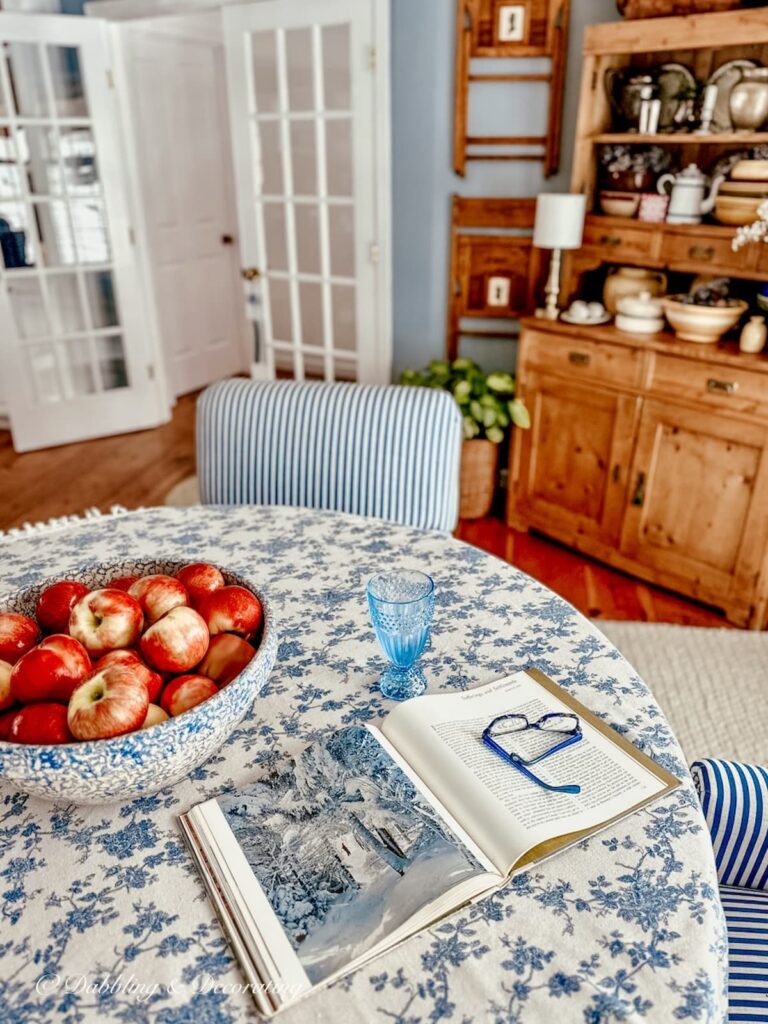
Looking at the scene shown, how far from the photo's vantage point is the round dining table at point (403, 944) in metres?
0.66

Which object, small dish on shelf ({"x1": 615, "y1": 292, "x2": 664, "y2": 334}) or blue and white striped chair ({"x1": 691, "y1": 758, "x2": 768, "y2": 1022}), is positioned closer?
blue and white striped chair ({"x1": 691, "y1": 758, "x2": 768, "y2": 1022})

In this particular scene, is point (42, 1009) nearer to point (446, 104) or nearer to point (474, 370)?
point (474, 370)

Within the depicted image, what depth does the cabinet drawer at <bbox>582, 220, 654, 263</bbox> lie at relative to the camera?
102 inches

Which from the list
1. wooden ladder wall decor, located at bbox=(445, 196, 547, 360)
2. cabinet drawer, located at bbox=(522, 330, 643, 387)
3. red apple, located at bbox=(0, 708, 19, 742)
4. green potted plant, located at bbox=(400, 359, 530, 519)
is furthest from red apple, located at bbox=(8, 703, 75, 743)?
wooden ladder wall decor, located at bbox=(445, 196, 547, 360)

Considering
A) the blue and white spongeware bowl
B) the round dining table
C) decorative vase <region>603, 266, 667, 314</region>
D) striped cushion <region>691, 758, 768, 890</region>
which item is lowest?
striped cushion <region>691, 758, 768, 890</region>

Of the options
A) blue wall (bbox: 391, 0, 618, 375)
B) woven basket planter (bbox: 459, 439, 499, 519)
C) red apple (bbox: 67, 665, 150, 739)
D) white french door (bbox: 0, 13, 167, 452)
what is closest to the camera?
red apple (bbox: 67, 665, 150, 739)

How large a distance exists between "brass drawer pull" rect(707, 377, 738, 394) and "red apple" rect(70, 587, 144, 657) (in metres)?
1.96

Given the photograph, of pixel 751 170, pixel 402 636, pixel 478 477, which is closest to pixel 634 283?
pixel 751 170

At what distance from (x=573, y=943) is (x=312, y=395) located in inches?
51.8

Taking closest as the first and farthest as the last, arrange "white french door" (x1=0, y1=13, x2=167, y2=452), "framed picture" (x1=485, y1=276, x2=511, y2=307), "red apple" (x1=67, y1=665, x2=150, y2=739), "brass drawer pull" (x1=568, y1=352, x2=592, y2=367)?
"red apple" (x1=67, y1=665, x2=150, y2=739), "brass drawer pull" (x1=568, y1=352, x2=592, y2=367), "framed picture" (x1=485, y1=276, x2=511, y2=307), "white french door" (x1=0, y1=13, x2=167, y2=452)

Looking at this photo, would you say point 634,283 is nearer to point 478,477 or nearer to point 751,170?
point 751,170

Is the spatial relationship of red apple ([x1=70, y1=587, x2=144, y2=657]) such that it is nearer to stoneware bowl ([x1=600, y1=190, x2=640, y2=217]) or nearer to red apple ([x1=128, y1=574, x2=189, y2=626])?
red apple ([x1=128, y1=574, x2=189, y2=626])

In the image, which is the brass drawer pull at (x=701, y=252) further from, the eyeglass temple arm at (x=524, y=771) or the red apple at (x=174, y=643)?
the red apple at (x=174, y=643)

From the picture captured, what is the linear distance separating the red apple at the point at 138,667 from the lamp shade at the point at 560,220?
7.42 ft
